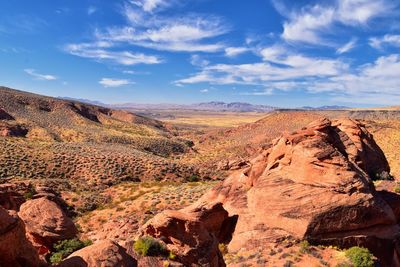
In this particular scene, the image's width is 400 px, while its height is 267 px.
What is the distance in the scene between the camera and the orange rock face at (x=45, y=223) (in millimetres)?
17828

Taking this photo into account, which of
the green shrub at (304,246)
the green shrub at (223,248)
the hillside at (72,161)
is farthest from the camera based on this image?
the hillside at (72,161)

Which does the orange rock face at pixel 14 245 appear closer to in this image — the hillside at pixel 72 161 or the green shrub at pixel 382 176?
the green shrub at pixel 382 176

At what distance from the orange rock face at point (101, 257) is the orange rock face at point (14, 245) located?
1.18 m

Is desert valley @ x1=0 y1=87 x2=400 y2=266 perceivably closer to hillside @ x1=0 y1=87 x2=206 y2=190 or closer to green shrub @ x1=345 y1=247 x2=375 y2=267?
green shrub @ x1=345 y1=247 x2=375 y2=267

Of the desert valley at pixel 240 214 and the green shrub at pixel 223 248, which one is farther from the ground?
the desert valley at pixel 240 214

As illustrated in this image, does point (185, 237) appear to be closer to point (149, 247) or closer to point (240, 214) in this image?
point (149, 247)

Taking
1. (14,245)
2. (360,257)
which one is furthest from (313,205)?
(14,245)

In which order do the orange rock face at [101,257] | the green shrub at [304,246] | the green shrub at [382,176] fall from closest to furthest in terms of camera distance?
A: the orange rock face at [101,257], the green shrub at [304,246], the green shrub at [382,176]

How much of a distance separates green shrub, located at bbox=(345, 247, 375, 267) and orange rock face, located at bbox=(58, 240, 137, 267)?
44.9ft

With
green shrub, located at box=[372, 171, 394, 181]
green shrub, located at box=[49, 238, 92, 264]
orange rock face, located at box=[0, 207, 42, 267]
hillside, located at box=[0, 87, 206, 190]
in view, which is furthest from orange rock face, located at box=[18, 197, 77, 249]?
hillside, located at box=[0, 87, 206, 190]

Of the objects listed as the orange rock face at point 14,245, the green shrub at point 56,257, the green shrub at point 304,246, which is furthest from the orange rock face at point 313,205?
the orange rock face at point 14,245

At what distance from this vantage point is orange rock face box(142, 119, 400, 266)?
22.7 metres

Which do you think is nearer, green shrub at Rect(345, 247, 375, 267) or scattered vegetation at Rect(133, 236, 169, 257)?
scattered vegetation at Rect(133, 236, 169, 257)

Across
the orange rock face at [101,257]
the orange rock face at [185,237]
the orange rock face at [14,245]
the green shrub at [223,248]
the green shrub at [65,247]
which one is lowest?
the green shrub at [223,248]
